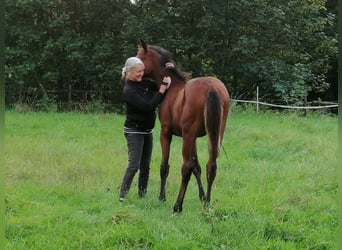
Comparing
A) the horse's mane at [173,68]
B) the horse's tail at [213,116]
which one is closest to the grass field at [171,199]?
the horse's tail at [213,116]

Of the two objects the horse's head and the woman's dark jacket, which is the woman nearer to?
the woman's dark jacket

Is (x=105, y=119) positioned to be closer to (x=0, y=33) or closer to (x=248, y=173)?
(x=248, y=173)

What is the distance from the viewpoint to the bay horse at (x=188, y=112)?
433 centimetres

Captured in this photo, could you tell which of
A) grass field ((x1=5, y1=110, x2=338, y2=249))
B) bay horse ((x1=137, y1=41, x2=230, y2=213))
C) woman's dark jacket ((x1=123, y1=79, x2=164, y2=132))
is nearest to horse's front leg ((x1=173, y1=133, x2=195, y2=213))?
bay horse ((x1=137, y1=41, x2=230, y2=213))

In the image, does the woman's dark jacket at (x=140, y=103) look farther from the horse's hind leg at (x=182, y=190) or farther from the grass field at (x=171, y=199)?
the grass field at (x=171, y=199)

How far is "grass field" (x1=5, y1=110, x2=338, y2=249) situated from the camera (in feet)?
12.0

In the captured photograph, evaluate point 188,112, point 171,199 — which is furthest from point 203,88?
point 171,199

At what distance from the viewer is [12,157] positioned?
7.37 metres

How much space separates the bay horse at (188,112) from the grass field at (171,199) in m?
0.43

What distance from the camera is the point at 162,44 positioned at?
55.1ft

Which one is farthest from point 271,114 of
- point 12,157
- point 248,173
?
point 12,157

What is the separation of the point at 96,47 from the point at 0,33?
17.5 meters

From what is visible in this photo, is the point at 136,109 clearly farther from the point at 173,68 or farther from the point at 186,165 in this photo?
the point at 186,165

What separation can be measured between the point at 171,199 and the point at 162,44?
40.6 ft
